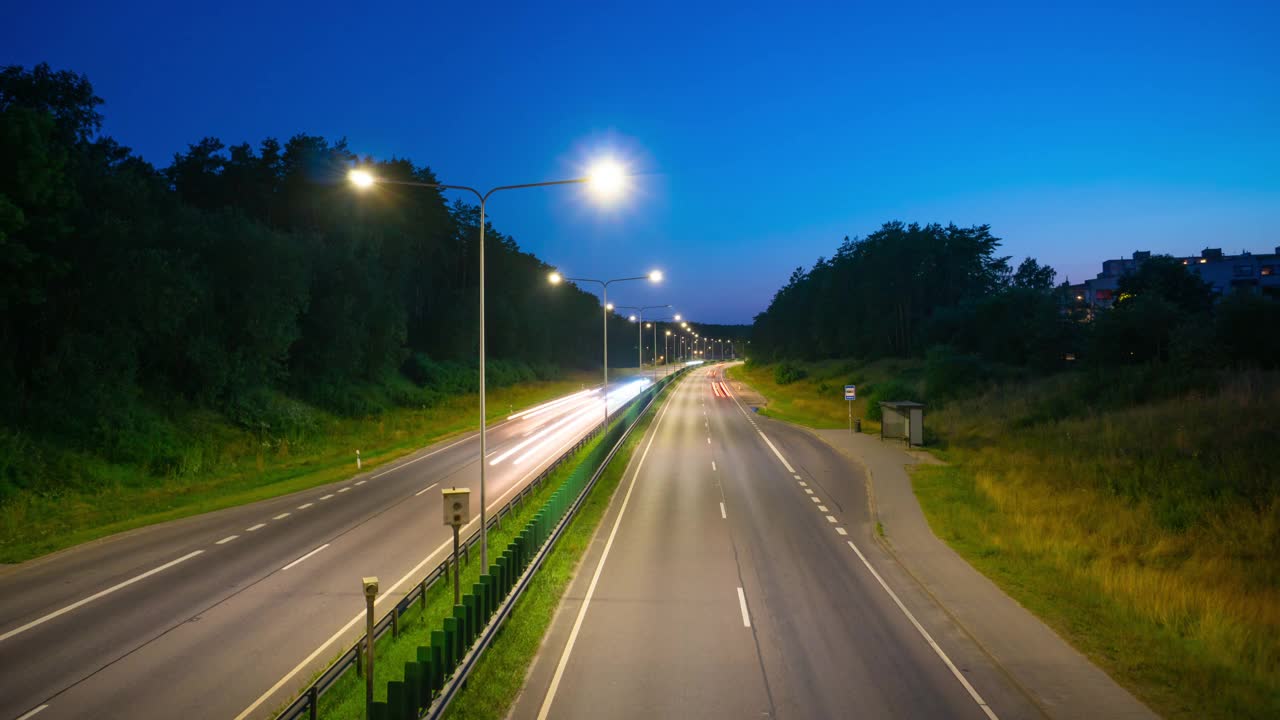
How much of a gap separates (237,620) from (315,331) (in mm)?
39792

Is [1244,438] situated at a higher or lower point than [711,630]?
higher

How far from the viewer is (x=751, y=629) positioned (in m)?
12.6

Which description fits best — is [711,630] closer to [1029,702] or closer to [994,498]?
[1029,702]

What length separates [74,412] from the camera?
1062 inches

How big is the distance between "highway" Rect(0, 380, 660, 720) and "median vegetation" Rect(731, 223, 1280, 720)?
13.7m

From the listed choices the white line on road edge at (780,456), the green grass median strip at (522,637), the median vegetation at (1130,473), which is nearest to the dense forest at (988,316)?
the median vegetation at (1130,473)

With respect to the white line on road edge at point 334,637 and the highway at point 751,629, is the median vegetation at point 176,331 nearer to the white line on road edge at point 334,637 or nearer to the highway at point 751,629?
the white line on road edge at point 334,637

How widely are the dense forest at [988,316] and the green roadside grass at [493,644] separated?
135ft

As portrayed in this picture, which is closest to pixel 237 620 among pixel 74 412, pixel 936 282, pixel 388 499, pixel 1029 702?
pixel 388 499

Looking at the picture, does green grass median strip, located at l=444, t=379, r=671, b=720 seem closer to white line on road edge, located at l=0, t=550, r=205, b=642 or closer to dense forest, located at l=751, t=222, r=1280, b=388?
white line on road edge, located at l=0, t=550, r=205, b=642

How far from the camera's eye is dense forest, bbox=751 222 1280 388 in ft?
130

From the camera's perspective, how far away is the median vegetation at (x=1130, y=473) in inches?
464

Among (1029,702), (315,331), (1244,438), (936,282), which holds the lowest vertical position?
(1029,702)

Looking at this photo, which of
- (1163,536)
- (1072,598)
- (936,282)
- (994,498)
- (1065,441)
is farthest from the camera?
(936,282)
